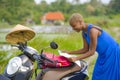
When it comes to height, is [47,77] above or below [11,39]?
below

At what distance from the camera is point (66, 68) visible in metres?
4.43

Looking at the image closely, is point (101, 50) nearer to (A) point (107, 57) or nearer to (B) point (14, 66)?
(A) point (107, 57)

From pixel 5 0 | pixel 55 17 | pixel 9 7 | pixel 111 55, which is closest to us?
pixel 111 55

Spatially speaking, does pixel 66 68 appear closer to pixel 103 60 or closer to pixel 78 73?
pixel 78 73

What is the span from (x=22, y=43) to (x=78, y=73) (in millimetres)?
741

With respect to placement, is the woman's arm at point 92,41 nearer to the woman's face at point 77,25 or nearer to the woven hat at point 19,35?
the woman's face at point 77,25

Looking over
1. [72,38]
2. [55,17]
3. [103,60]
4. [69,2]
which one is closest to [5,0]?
[72,38]

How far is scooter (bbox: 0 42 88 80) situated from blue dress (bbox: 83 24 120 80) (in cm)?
40

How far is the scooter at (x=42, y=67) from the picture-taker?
4297 millimetres

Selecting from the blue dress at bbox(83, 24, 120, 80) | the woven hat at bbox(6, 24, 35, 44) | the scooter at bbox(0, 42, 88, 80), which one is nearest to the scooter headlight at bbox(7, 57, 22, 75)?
the scooter at bbox(0, 42, 88, 80)

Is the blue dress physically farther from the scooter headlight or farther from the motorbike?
the scooter headlight

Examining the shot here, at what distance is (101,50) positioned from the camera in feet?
15.6

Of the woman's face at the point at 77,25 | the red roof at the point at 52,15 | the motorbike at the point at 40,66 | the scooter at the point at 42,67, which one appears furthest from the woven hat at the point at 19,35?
the red roof at the point at 52,15

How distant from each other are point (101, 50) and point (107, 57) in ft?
0.39
